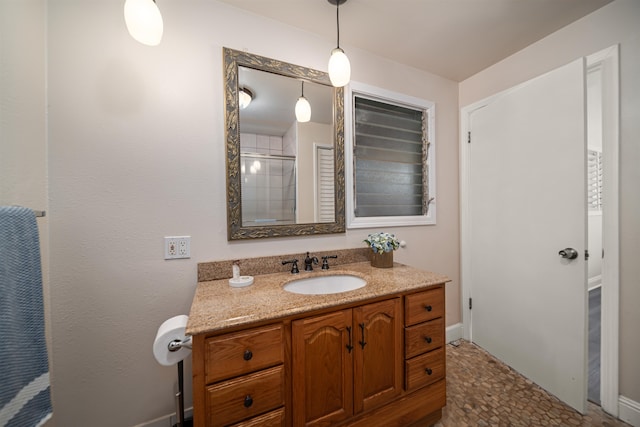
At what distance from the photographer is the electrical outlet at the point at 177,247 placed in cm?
129

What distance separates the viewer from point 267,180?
1489 millimetres

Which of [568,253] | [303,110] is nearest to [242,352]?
[303,110]

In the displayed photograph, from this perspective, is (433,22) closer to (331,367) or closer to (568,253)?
(568,253)

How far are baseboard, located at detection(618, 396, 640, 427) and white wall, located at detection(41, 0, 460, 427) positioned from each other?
230 cm

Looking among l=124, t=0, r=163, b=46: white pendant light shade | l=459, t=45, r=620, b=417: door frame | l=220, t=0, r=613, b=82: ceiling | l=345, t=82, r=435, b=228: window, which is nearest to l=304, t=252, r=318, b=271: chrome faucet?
l=345, t=82, r=435, b=228: window

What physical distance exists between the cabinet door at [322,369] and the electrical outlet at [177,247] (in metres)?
0.77

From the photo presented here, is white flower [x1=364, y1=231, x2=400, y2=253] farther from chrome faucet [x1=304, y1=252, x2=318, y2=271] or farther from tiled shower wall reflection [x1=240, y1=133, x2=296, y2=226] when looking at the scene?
tiled shower wall reflection [x1=240, y1=133, x2=296, y2=226]

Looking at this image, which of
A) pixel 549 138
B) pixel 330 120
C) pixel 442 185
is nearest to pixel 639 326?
pixel 549 138

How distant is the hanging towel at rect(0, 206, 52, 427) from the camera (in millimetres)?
618

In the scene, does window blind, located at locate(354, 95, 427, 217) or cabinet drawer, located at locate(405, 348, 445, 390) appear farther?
window blind, located at locate(354, 95, 427, 217)

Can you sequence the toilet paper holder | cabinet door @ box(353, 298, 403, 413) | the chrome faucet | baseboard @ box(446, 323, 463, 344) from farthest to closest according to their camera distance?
baseboard @ box(446, 323, 463, 344), the chrome faucet, cabinet door @ box(353, 298, 403, 413), the toilet paper holder

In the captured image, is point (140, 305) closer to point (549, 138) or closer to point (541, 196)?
point (541, 196)

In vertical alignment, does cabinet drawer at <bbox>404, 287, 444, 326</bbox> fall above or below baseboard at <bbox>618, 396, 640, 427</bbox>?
above

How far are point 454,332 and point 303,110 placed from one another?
7.74 feet
